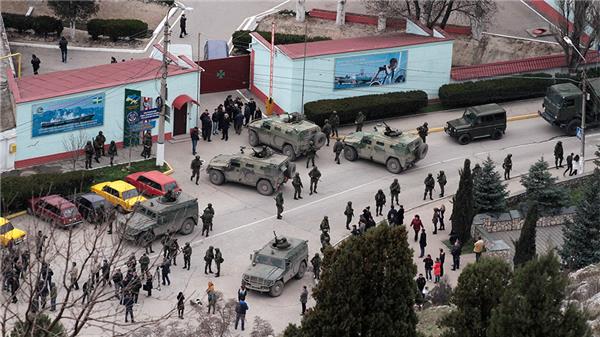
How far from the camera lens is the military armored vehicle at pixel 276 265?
47.3 m

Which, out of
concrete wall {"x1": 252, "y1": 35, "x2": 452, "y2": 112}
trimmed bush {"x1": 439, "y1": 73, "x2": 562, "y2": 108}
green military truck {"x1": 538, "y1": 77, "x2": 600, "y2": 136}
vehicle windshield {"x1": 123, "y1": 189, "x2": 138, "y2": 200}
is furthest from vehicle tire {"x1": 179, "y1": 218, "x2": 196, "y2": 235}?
green military truck {"x1": 538, "y1": 77, "x2": 600, "y2": 136}

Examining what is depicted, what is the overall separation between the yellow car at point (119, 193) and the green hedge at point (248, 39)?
1805cm

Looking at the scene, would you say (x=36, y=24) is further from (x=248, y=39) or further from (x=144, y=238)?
(x=144, y=238)

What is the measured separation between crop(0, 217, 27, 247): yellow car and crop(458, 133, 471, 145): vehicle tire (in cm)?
2133

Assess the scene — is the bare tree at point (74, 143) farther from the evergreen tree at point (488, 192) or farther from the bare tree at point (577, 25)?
the bare tree at point (577, 25)

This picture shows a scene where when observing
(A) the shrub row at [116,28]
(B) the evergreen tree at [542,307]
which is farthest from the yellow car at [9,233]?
(A) the shrub row at [116,28]

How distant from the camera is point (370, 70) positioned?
2527 inches

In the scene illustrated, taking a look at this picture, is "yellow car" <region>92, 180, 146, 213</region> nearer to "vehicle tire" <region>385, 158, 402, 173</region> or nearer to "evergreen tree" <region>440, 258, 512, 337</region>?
"vehicle tire" <region>385, 158, 402, 173</region>

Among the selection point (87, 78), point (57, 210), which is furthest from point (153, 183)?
point (87, 78)

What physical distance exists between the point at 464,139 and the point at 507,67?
26.6 feet

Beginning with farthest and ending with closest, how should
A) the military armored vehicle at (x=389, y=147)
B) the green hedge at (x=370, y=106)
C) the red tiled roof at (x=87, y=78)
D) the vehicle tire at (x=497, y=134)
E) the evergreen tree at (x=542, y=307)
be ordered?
the green hedge at (x=370, y=106) → the vehicle tire at (x=497, y=134) → the military armored vehicle at (x=389, y=147) → the red tiled roof at (x=87, y=78) → the evergreen tree at (x=542, y=307)

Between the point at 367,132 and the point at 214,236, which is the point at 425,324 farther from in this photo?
the point at 367,132

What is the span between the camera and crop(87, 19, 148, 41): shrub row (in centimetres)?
7000

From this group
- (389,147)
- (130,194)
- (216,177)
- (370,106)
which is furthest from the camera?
(370,106)
